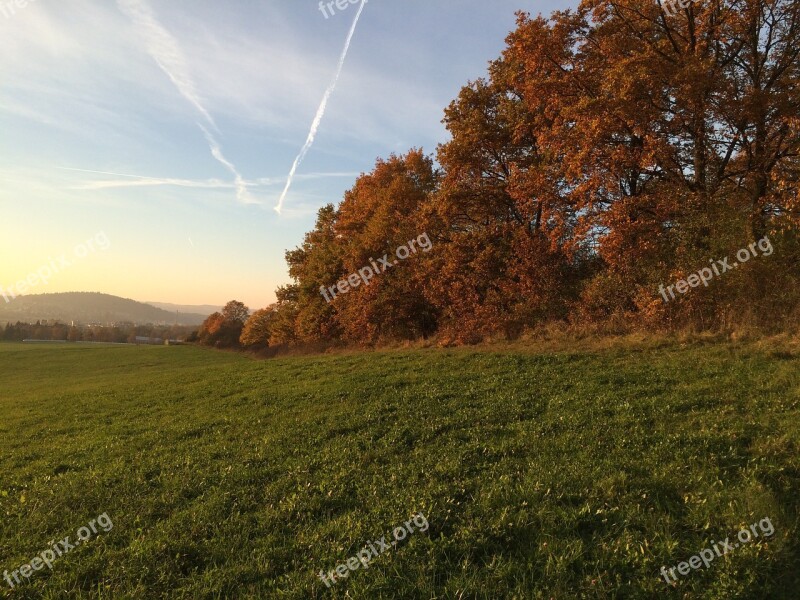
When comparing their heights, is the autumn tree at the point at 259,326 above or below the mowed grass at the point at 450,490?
above

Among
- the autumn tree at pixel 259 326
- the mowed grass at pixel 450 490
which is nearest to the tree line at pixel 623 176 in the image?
the mowed grass at pixel 450 490

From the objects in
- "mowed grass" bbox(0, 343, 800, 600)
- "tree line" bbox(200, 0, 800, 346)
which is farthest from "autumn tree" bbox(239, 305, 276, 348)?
"mowed grass" bbox(0, 343, 800, 600)

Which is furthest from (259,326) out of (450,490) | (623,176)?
(450,490)

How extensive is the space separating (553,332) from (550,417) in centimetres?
1267

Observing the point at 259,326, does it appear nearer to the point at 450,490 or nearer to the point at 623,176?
the point at 623,176

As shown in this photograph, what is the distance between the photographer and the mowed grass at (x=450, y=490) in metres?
5.03

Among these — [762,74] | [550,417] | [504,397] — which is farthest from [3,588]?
[762,74]

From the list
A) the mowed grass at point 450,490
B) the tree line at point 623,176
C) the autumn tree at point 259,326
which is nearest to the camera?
the mowed grass at point 450,490

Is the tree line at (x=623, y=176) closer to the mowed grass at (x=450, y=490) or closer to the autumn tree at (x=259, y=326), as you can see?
the mowed grass at (x=450, y=490)

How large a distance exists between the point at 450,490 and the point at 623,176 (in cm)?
1852

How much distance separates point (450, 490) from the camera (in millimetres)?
6859

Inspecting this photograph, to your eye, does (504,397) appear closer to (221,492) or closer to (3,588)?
(221,492)

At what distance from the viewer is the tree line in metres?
17.1

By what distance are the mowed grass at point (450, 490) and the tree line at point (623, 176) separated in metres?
5.39
